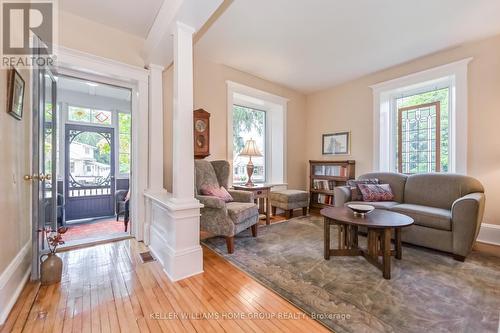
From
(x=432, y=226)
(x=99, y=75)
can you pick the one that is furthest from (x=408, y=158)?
(x=99, y=75)

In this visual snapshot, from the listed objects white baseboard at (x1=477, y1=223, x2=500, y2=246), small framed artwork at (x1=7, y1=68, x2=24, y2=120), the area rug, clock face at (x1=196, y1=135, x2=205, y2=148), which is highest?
small framed artwork at (x1=7, y1=68, x2=24, y2=120)

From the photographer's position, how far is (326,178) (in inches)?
171

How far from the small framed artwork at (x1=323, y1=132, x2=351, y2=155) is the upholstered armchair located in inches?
92.5

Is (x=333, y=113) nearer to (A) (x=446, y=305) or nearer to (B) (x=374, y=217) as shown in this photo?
(B) (x=374, y=217)

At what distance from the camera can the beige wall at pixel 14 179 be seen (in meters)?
1.50

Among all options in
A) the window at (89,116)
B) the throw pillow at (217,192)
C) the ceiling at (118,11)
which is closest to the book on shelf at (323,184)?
the throw pillow at (217,192)

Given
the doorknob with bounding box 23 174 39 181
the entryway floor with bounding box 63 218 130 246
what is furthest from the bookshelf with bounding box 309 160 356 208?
the doorknob with bounding box 23 174 39 181

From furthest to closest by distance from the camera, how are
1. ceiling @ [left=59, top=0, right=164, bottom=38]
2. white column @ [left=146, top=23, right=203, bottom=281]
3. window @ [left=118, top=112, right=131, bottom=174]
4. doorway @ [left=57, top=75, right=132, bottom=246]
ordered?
window @ [left=118, top=112, right=131, bottom=174] → doorway @ [left=57, top=75, right=132, bottom=246] → ceiling @ [left=59, top=0, right=164, bottom=38] → white column @ [left=146, top=23, right=203, bottom=281]

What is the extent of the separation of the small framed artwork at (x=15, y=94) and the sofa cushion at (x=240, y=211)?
1.97 metres

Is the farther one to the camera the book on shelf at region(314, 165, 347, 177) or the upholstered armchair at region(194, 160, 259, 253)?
the book on shelf at region(314, 165, 347, 177)

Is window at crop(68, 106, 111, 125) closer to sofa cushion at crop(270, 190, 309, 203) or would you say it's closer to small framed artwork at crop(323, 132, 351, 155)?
sofa cushion at crop(270, 190, 309, 203)

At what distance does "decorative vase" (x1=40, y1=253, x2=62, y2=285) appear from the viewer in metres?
1.81

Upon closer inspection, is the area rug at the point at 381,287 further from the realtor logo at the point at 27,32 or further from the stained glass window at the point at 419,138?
the realtor logo at the point at 27,32

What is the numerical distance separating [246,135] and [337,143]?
1.84 m
